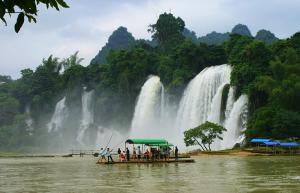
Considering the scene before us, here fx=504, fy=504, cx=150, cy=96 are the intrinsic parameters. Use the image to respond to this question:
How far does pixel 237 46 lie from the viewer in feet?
212

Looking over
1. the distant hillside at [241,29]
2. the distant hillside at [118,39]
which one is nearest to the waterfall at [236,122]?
the distant hillside at [118,39]

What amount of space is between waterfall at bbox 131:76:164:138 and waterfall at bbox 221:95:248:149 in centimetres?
1586

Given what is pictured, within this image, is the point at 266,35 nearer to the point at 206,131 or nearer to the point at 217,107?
the point at 217,107

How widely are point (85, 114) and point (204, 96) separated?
118 feet

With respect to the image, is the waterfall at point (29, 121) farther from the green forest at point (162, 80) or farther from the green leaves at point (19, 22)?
the green leaves at point (19, 22)

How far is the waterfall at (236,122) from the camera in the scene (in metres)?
57.8

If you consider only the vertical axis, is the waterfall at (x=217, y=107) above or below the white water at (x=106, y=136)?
above

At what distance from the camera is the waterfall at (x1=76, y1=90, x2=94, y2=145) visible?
9169 centimetres

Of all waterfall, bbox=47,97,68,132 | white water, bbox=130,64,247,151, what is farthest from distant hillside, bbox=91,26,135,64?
white water, bbox=130,64,247,151

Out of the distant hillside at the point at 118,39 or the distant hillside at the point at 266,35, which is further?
the distant hillside at the point at 118,39

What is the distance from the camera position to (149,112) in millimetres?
74750

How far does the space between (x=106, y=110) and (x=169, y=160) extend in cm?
5440

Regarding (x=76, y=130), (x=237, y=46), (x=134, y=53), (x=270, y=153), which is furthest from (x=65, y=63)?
(x=270, y=153)

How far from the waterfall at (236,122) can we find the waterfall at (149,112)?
1586 centimetres
